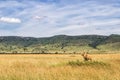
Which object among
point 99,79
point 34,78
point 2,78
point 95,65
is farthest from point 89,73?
point 95,65

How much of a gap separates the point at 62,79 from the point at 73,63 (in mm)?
11746

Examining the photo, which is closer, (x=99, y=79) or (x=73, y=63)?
(x=99, y=79)

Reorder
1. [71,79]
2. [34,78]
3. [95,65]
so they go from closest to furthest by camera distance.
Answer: [71,79] < [34,78] < [95,65]

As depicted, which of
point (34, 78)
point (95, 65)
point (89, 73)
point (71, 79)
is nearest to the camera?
point (71, 79)

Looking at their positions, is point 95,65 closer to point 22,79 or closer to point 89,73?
point 89,73

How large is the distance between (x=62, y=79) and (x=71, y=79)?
0.36 m

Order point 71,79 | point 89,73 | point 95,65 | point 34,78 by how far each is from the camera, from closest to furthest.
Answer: point 71,79 → point 34,78 → point 89,73 → point 95,65

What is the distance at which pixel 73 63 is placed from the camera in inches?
926

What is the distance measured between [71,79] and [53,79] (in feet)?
2.64

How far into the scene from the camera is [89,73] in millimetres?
13984

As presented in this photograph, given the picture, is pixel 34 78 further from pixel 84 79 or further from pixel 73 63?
pixel 73 63

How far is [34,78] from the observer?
12.5 meters

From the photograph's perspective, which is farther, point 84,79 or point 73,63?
point 73,63

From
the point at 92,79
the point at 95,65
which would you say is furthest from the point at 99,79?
the point at 95,65
